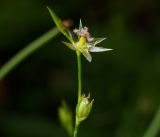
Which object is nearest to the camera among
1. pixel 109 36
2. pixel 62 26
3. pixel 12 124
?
pixel 62 26

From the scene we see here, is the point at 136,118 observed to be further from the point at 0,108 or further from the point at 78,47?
the point at 78,47

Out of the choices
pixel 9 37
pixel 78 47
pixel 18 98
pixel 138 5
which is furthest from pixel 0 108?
pixel 78 47

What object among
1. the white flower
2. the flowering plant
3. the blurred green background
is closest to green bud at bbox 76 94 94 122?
the flowering plant

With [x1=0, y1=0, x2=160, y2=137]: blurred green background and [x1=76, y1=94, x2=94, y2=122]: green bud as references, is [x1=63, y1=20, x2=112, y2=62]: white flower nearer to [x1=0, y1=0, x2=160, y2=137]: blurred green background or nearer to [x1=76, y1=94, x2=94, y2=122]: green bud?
[x1=76, y1=94, x2=94, y2=122]: green bud

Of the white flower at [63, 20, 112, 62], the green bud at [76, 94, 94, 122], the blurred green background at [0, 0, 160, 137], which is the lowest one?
the green bud at [76, 94, 94, 122]

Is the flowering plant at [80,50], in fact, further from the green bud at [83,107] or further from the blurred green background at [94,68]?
the blurred green background at [94,68]

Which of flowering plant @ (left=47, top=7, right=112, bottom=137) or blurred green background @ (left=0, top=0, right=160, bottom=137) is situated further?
blurred green background @ (left=0, top=0, right=160, bottom=137)

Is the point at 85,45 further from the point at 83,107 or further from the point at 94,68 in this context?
the point at 94,68

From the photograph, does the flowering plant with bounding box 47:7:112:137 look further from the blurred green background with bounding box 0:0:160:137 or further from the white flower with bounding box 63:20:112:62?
the blurred green background with bounding box 0:0:160:137

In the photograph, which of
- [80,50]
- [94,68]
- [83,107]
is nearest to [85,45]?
[80,50]

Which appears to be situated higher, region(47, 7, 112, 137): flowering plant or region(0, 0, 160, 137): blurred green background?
region(0, 0, 160, 137): blurred green background
